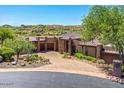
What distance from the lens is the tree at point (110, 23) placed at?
28.7 m

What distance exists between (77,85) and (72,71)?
600 cm

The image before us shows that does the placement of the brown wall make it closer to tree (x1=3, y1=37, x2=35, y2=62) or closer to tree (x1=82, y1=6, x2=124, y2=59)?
tree (x1=82, y1=6, x2=124, y2=59)

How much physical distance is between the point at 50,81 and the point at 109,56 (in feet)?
41.6

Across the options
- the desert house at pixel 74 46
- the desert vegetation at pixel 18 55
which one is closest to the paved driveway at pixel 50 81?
the desert vegetation at pixel 18 55

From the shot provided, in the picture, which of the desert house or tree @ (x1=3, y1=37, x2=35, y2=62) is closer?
the desert house

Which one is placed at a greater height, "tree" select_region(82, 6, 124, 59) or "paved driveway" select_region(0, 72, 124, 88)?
"tree" select_region(82, 6, 124, 59)

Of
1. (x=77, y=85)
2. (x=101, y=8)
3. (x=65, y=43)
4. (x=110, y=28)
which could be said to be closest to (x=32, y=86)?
(x=77, y=85)

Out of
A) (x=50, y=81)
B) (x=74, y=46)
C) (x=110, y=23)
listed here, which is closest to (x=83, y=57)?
(x=74, y=46)

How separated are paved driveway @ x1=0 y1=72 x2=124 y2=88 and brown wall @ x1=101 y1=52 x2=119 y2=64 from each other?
27.7 ft

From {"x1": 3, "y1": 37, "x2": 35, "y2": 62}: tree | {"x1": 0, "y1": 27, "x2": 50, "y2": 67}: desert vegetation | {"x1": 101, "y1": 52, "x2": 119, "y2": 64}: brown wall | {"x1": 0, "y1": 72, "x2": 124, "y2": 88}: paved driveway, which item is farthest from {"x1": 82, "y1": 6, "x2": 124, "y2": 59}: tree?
{"x1": 3, "y1": 37, "x2": 35, "y2": 62}: tree

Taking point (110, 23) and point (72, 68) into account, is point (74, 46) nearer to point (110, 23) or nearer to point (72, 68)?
point (72, 68)

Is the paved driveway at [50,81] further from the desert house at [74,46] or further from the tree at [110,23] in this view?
the desert house at [74,46]

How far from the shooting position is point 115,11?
94.5 ft

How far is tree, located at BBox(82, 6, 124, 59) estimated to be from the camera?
94.0 ft
